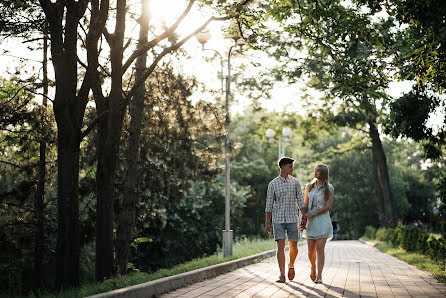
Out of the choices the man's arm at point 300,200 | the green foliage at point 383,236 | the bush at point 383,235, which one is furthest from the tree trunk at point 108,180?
the bush at point 383,235

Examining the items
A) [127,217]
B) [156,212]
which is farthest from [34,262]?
[156,212]

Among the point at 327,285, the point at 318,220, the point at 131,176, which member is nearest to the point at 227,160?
the point at 131,176

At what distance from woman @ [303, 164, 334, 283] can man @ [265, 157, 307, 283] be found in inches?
7.0

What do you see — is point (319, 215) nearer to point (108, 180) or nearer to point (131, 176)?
point (108, 180)

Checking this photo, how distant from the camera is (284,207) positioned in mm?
10172

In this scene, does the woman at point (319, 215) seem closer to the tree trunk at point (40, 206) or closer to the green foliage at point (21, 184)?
the green foliage at point (21, 184)

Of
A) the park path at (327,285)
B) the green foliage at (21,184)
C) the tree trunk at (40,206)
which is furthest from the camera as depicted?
the tree trunk at (40,206)

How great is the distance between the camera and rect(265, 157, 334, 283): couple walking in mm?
10203

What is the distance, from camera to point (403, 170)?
67.1 meters

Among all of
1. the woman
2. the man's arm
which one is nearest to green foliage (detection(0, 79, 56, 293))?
the man's arm

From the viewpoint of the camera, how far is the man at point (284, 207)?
1019cm

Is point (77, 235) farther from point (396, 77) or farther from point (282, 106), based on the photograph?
point (282, 106)

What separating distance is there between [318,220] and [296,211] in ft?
1.31

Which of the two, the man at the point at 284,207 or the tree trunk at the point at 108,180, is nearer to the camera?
the man at the point at 284,207
